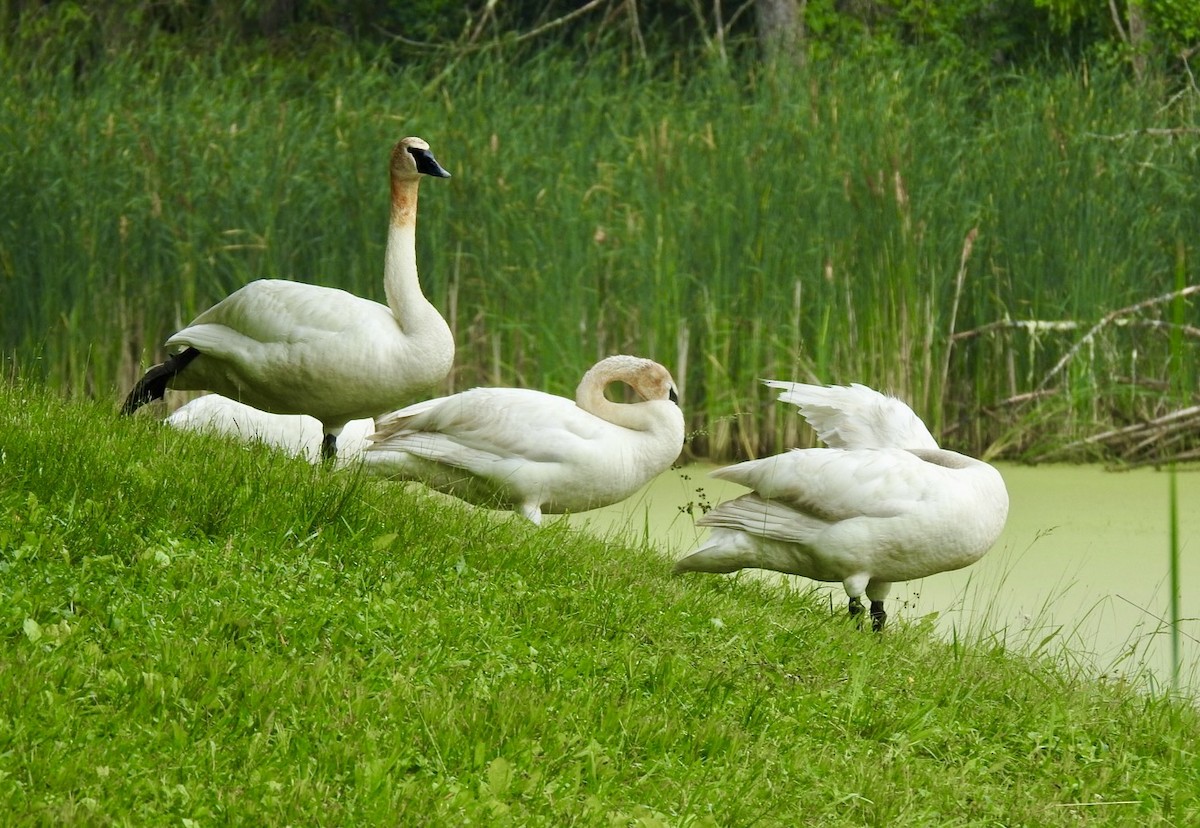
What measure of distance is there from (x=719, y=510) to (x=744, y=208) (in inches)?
150

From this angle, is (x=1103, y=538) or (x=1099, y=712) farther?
(x=1103, y=538)

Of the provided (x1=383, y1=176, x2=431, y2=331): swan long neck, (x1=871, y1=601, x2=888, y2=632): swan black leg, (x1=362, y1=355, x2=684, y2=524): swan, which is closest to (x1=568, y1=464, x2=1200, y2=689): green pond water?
(x1=871, y1=601, x2=888, y2=632): swan black leg

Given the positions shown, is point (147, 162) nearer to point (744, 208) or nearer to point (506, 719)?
point (744, 208)

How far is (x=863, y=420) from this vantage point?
6230mm

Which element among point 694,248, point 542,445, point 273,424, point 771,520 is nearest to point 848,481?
point 771,520

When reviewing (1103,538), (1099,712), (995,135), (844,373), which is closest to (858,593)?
(1099,712)

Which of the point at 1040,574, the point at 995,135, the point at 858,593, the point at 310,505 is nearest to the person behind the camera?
the point at 310,505

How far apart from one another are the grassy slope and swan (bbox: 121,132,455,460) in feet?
2.52

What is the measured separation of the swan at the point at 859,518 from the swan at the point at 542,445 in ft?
1.54

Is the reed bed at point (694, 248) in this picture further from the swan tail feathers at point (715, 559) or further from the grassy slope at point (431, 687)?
the grassy slope at point (431, 687)

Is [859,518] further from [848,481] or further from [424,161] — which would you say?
[424,161]

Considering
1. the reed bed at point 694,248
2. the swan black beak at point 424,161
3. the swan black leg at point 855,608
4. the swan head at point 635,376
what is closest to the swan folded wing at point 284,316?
the swan black beak at point 424,161

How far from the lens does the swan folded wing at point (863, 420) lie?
6.16m

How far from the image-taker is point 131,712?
353 cm
